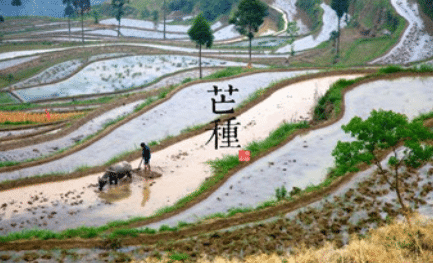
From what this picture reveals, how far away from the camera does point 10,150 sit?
2338 centimetres

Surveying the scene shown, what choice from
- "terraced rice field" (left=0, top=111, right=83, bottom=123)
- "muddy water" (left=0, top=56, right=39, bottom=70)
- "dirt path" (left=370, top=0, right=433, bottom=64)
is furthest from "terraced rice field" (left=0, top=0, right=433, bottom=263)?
"muddy water" (left=0, top=56, right=39, bottom=70)

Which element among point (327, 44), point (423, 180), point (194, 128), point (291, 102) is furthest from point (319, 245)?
point (327, 44)

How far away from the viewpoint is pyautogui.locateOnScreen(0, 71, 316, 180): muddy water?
20.0 m

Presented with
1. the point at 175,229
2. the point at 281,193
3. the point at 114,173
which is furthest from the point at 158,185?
the point at 281,193

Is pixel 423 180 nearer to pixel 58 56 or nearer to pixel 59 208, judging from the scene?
pixel 59 208

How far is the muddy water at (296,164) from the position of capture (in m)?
14.2

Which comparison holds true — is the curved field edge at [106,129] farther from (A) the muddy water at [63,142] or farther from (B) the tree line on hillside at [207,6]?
(B) the tree line on hillside at [207,6]

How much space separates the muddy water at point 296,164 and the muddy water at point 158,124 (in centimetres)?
683

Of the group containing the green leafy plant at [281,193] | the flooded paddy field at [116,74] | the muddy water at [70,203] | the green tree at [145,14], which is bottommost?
the muddy water at [70,203]

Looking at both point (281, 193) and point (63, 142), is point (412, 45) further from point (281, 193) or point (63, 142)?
point (281, 193)

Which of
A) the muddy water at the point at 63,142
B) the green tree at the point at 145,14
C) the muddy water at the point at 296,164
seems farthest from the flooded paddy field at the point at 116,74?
the green tree at the point at 145,14

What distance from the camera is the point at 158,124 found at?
23719 millimetres

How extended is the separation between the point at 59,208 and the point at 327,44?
166 feet

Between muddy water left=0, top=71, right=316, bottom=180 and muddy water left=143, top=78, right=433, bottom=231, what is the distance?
6826 mm
